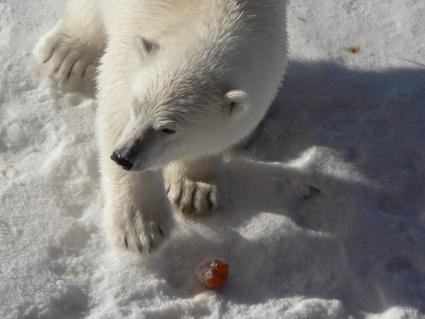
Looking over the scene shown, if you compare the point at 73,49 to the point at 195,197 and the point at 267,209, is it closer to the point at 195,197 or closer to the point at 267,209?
the point at 195,197

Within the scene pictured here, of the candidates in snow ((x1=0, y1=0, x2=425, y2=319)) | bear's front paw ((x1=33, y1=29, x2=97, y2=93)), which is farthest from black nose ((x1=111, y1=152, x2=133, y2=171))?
bear's front paw ((x1=33, y1=29, x2=97, y2=93))

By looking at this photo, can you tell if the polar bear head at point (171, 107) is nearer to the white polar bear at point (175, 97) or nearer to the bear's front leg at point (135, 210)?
the white polar bear at point (175, 97)

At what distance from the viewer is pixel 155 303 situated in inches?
117

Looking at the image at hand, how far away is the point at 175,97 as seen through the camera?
2.81m

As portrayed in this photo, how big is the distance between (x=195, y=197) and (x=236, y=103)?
0.71 m

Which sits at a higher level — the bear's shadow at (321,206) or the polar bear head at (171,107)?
the polar bear head at (171,107)

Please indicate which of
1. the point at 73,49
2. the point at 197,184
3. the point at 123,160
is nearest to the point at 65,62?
the point at 73,49

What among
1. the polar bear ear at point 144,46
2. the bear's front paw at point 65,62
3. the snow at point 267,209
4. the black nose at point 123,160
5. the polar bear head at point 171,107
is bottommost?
the snow at point 267,209

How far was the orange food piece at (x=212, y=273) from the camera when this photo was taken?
305 centimetres

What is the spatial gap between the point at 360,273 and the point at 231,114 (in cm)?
93

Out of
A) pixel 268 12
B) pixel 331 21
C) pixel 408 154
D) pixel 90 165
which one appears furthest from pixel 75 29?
pixel 408 154

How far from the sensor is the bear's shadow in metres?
3.15

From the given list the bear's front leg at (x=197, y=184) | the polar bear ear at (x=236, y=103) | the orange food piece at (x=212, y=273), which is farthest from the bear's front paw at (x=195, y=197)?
→ the polar bear ear at (x=236, y=103)

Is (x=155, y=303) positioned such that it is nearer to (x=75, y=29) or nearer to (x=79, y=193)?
(x=79, y=193)
